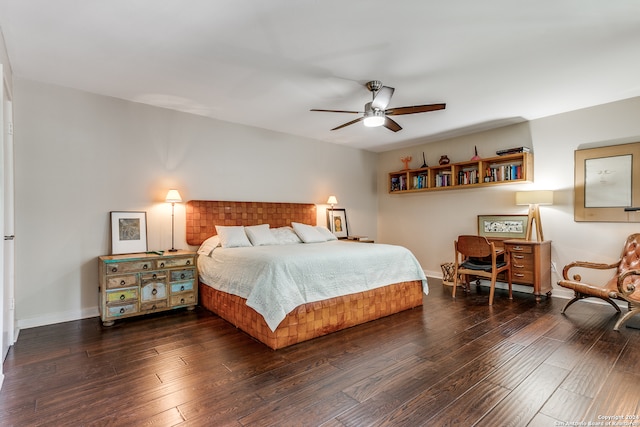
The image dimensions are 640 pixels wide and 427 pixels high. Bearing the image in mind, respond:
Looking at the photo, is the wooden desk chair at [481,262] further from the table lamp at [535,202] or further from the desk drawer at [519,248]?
the table lamp at [535,202]

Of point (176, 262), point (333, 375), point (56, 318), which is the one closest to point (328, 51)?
point (333, 375)

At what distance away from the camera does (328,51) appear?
275 centimetres

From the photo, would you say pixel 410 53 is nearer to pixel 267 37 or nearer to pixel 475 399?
pixel 267 37

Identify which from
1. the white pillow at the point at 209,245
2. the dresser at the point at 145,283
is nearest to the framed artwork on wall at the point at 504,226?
the white pillow at the point at 209,245

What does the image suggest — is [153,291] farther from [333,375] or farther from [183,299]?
[333,375]

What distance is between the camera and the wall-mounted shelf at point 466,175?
4656 millimetres

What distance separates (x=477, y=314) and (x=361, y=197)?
3446 mm

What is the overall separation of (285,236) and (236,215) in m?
0.81

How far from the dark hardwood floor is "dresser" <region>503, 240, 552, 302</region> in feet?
2.74

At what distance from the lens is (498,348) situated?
107 inches

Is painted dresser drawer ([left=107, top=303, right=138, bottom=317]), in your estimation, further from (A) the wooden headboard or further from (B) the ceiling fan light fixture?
(B) the ceiling fan light fixture

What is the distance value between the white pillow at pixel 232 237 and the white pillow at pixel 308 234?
2.71 feet

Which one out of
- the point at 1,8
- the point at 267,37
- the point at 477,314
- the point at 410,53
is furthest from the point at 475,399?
the point at 1,8

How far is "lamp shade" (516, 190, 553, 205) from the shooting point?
→ 4293 millimetres
